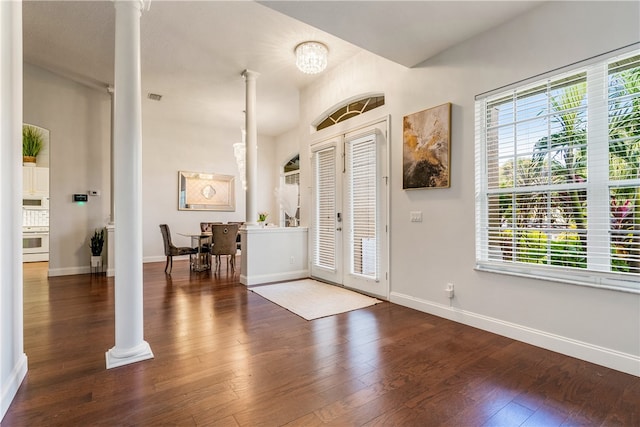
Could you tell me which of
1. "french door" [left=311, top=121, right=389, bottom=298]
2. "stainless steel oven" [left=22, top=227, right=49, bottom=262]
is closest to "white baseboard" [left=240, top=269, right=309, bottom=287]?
"french door" [left=311, top=121, right=389, bottom=298]

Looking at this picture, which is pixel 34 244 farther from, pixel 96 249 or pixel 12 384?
pixel 12 384

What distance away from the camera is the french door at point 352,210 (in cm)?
411

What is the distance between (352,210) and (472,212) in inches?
70.0

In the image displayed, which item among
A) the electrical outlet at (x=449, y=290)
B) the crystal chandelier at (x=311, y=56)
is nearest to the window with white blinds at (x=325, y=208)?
the crystal chandelier at (x=311, y=56)

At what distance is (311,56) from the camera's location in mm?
3990

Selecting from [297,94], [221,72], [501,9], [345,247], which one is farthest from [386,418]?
[297,94]

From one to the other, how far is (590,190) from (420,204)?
152cm

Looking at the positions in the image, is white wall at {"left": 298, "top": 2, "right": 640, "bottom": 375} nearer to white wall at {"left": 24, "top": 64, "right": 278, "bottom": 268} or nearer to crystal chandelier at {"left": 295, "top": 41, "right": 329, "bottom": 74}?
crystal chandelier at {"left": 295, "top": 41, "right": 329, "bottom": 74}

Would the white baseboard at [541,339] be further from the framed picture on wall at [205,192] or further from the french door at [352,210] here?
the framed picture on wall at [205,192]

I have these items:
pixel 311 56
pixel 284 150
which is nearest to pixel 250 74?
pixel 311 56

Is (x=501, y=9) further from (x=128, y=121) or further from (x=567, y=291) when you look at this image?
(x=128, y=121)

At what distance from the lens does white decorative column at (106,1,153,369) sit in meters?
2.35

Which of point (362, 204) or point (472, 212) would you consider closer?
point (472, 212)

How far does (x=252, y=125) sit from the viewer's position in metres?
4.98
